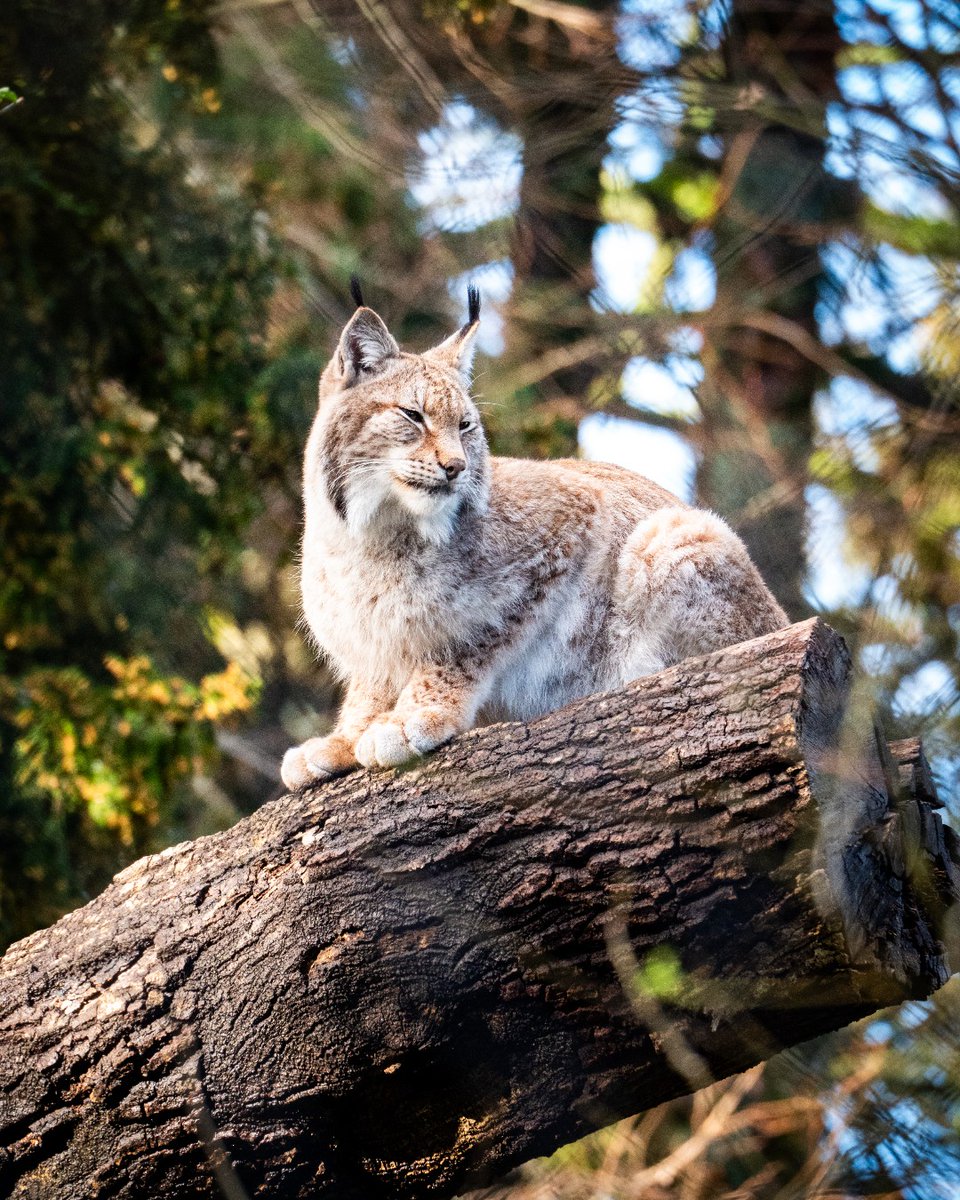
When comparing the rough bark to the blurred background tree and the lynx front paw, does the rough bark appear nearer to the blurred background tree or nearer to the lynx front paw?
the lynx front paw

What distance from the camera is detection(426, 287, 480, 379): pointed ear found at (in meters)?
5.36

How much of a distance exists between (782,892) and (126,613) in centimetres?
583

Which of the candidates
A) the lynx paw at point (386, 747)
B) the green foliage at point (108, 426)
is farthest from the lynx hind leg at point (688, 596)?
the green foliage at point (108, 426)

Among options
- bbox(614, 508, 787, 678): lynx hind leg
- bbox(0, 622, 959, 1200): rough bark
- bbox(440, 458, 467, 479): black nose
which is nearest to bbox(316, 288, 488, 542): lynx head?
bbox(440, 458, 467, 479): black nose

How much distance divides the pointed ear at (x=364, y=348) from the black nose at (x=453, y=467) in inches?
27.5

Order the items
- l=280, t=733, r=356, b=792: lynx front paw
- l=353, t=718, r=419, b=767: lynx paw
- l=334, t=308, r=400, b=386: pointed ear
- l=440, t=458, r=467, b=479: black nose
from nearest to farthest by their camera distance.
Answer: l=353, t=718, r=419, b=767: lynx paw → l=280, t=733, r=356, b=792: lynx front paw → l=440, t=458, r=467, b=479: black nose → l=334, t=308, r=400, b=386: pointed ear

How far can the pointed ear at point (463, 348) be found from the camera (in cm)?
536

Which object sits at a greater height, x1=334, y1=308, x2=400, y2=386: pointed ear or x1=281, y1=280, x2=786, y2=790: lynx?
x1=334, y1=308, x2=400, y2=386: pointed ear

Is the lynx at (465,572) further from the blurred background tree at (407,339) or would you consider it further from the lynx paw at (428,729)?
the blurred background tree at (407,339)

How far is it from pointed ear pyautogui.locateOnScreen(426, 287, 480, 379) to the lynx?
26 millimetres

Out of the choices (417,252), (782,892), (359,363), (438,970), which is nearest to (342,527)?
A: (359,363)

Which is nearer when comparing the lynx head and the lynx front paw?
the lynx front paw

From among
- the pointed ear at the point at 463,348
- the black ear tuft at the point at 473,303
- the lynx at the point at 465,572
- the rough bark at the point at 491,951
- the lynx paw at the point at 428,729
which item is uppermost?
the black ear tuft at the point at 473,303

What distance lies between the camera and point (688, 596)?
4758 millimetres
